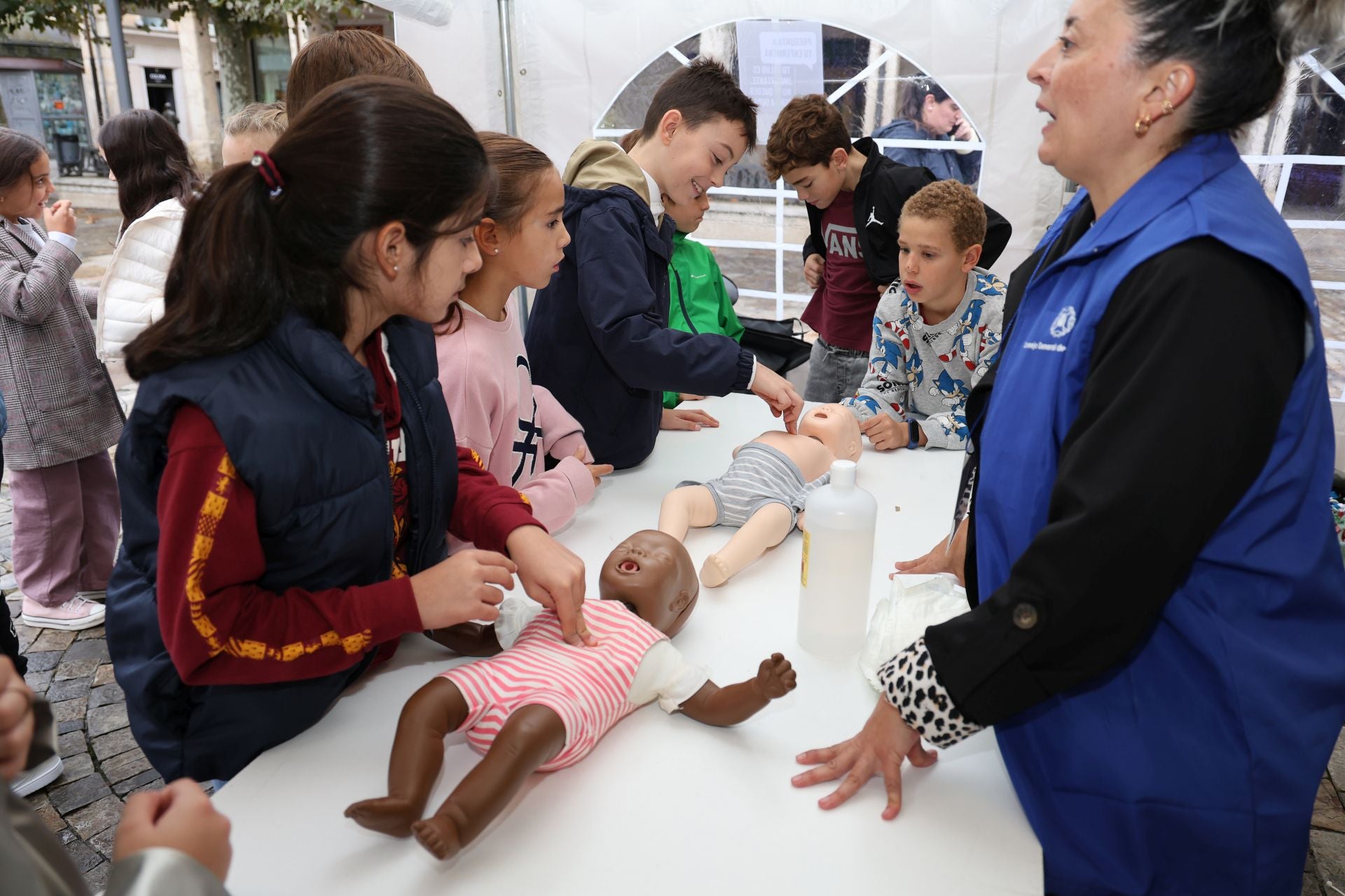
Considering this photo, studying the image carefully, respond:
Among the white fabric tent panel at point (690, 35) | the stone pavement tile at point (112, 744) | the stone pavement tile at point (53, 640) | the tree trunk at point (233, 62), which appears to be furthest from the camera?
the tree trunk at point (233, 62)

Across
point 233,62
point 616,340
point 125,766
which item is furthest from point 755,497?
point 233,62

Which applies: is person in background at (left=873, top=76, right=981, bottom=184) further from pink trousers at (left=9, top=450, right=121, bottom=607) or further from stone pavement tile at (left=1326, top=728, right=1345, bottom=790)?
pink trousers at (left=9, top=450, right=121, bottom=607)

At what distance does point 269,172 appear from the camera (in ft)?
4.09

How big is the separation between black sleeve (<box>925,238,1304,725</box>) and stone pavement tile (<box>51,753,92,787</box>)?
10.2ft

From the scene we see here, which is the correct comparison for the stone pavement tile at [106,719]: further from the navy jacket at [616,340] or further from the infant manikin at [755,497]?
the infant manikin at [755,497]

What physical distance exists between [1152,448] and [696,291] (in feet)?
8.46

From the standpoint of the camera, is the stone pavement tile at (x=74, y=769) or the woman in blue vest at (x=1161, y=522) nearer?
the woman in blue vest at (x=1161, y=522)

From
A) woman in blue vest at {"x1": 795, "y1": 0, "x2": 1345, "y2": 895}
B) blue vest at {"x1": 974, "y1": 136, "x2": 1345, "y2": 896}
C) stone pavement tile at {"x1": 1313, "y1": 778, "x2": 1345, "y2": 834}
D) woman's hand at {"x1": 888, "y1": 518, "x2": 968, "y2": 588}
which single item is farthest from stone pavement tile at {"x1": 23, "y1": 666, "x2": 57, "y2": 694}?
stone pavement tile at {"x1": 1313, "y1": 778, "x2": 1345, "y2": 834}

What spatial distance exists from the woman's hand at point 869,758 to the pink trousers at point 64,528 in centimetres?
340

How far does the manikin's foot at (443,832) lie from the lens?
1.03m

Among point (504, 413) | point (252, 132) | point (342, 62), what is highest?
point (342, 62)

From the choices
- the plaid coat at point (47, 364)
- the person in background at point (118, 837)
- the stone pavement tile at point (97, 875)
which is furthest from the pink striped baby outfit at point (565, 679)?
the plaid coat at point (47, 364)

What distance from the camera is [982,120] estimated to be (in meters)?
4.73

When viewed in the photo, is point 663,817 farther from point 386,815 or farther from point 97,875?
point 97,875
